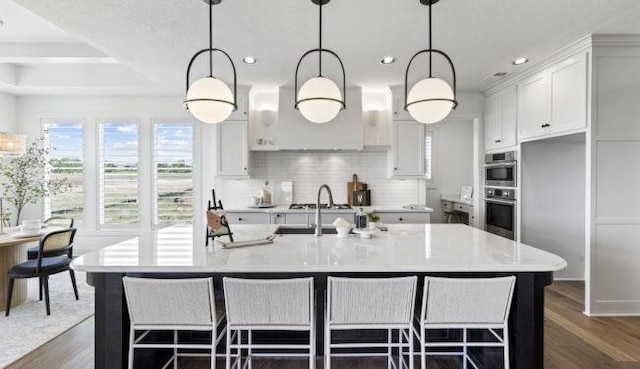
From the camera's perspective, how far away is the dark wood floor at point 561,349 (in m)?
2.23

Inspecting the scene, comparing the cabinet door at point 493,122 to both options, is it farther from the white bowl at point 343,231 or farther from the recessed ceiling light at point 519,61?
the white bowl at point 343,231

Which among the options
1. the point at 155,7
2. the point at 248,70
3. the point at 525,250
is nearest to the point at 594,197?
the point at 525,250

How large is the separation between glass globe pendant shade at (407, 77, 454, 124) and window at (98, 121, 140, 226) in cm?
476

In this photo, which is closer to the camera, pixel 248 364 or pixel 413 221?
pixel 248 364

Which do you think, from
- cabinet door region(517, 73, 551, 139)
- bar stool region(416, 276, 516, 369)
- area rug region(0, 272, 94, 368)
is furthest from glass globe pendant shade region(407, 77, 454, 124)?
area rug region(0, 272, 94, 368)

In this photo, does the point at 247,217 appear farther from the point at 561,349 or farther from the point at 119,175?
Answer: the point at 561,349

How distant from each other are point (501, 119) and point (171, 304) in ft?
14.7

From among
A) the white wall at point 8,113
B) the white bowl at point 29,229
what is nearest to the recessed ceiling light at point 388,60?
the white bowl at point 29,229

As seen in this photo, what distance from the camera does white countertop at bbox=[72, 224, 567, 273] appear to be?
5.38 ft

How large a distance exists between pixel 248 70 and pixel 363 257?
2.95 metres

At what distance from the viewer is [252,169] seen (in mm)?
4836

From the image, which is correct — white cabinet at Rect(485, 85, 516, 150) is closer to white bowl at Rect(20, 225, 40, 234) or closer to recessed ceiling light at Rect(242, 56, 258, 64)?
recessed ceiling light at Rect(242, 56, 258, 64)

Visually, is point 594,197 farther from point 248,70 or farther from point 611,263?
point 248,70

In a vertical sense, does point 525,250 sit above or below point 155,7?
below
